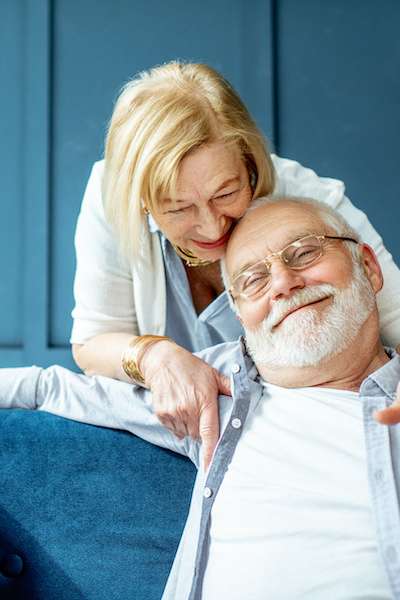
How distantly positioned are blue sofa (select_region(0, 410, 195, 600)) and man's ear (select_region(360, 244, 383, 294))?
0.55 m

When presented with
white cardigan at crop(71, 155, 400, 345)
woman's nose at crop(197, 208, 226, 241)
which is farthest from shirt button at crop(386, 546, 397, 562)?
white cardigan at crop(71, 155, 400, 345)

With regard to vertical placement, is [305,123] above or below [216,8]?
below

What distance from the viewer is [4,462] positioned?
1.79 meters

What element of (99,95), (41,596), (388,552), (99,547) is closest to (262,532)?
(388,552)

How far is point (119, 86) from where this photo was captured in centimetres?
358

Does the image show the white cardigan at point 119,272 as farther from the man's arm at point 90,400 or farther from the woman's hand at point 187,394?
the woman's hand at point 187,394

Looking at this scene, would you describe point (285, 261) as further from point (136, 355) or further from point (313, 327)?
point (136, 355)

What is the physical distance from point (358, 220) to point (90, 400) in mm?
749

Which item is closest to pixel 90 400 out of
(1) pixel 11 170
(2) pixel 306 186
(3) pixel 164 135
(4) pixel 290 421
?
(4) pixel 290 421

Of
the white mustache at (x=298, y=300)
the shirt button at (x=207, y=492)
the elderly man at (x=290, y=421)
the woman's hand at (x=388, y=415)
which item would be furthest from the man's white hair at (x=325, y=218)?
the woman's hand at (x=388, y=415)

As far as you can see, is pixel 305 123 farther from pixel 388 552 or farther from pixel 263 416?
pixel 388 552

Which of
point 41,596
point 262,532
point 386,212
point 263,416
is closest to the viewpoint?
point 262,532

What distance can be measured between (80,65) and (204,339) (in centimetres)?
194

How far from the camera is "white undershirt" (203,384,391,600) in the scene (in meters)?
1.37
